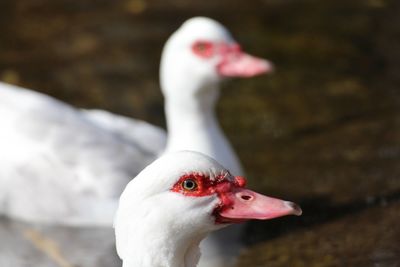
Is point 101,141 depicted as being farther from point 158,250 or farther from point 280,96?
point 158,250

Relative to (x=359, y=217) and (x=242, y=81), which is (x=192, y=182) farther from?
(x=242, y=81)

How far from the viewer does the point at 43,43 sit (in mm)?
10820

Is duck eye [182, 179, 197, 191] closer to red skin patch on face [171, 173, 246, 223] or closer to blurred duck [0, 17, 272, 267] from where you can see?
red skin patch on face [171, 173, 246, 223]

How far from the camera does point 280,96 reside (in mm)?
9414

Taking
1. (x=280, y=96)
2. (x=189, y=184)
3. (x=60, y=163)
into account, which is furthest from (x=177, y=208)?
(x=280, y=96)

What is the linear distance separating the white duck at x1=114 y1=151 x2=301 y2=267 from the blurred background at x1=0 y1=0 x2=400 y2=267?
6.05 feet

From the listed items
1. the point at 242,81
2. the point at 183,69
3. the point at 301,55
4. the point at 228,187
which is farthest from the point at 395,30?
the point at 228,187

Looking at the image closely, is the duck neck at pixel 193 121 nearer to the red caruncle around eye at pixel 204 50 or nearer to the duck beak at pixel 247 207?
the red caruncle around eye at pixel 204 50

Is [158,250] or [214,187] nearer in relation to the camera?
[158,250]

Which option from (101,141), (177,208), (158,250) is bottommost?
(158,250)

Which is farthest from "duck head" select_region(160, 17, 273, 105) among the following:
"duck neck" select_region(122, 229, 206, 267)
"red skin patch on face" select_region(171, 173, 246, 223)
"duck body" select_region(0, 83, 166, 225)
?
"duck neck" select_region(122, 229, 206, 267)

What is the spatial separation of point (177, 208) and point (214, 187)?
0.20 meters

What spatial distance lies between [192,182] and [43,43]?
20.4 ft

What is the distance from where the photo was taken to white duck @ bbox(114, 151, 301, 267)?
4809 mm
